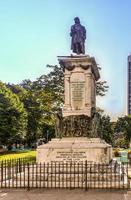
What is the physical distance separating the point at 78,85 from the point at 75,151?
13.8 feet

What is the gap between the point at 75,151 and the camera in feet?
76.2

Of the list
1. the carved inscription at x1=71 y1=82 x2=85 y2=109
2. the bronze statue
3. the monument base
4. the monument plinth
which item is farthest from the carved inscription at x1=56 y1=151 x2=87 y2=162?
the bronze statue

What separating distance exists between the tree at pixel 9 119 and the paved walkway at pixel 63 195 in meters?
43.6

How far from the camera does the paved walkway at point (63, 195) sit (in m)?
15.9

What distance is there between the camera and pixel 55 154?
927 inches

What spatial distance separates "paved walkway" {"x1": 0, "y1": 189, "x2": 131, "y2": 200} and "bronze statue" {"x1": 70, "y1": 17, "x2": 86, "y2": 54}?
1124 cm

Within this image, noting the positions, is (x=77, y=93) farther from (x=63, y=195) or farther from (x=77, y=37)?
(x=63, y=195)

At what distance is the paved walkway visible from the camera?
A: 15914mm

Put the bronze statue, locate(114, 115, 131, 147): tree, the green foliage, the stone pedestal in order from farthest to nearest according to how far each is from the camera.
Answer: locate(114, 115, 131, 147): tree < the green foliage < the bronze statue < the stone pedestal

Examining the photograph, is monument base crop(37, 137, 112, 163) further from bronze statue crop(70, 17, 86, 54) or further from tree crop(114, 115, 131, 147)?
tree crop(114, 115, 131, 147)

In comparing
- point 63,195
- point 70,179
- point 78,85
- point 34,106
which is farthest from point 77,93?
point 34,106

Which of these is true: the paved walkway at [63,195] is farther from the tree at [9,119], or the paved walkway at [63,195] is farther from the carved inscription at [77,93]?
the tree at [9,119]

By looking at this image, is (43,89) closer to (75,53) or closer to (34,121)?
(75,53)

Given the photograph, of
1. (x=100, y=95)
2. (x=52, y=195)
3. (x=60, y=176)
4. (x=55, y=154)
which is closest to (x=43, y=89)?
(x=100, y=95)
